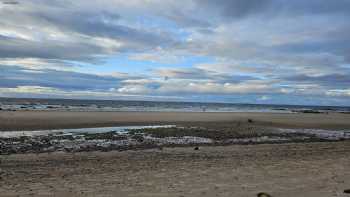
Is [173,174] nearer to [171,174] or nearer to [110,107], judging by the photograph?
[171,174]

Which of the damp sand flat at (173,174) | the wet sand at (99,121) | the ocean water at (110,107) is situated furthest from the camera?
the ocean water at (110,107)

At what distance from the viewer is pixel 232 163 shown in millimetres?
11086

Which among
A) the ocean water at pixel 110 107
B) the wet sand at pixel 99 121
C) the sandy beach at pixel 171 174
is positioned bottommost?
the sandy beach at pixel 171 174

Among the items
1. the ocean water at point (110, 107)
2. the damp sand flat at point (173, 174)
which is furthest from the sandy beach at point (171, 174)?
the ocean water at point (110, 107)

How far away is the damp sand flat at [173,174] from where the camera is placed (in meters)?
7.22

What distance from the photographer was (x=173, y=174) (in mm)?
9016

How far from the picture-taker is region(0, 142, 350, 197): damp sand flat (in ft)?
23.7

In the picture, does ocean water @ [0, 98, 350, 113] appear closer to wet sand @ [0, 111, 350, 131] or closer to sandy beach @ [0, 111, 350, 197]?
wet sand @ [0, 111, 350, 131]

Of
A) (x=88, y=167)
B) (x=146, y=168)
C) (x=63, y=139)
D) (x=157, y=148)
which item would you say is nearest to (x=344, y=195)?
(x=146, y=168)

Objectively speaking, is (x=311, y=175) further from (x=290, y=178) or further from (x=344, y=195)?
(x=344, y=195)

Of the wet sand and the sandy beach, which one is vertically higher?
the wet sand

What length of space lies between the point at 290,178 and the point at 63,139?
12669 mm

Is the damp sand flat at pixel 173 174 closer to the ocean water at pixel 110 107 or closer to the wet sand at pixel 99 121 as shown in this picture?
the wet sand at pixel 99 121

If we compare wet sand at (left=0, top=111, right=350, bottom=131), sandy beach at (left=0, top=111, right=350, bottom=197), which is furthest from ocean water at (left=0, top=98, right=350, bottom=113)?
sandy beach at (left=0, top=111, right=350, bottom=197)
